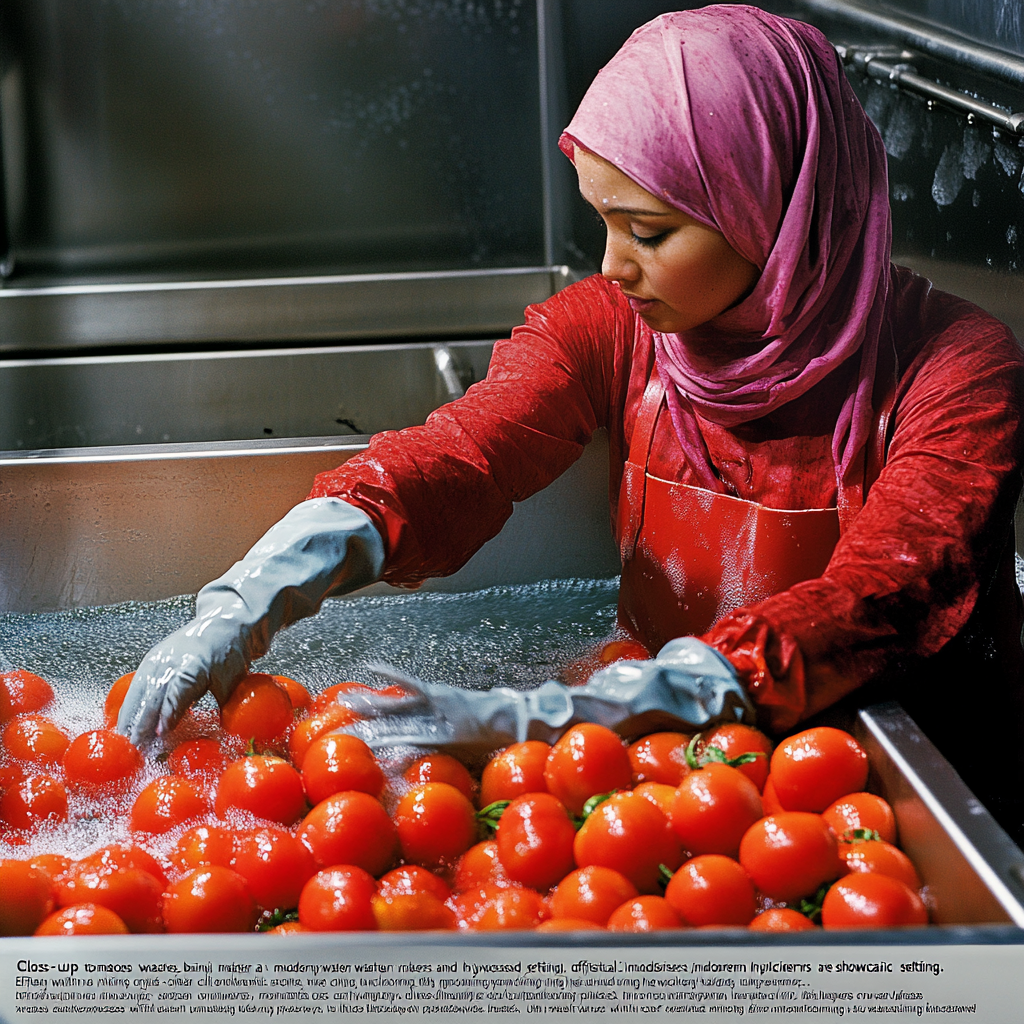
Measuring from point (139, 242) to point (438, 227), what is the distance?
1.02 ft

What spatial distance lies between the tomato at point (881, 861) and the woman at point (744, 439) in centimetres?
13

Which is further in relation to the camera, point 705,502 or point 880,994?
point 705,502

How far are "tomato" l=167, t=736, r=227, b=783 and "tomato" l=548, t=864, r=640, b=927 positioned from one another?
302mm

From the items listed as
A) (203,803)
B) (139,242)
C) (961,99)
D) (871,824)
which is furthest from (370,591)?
(961,99)

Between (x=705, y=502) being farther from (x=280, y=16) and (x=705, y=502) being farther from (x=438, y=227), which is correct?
(x=280, y=16)

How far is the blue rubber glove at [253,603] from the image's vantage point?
0.89 m

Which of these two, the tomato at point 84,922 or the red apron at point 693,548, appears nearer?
the tomato at point 84,922

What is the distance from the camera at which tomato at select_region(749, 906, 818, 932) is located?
2.20ft

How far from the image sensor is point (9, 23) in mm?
971

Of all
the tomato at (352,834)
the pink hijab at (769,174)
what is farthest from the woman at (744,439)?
the tomato at (352,834)

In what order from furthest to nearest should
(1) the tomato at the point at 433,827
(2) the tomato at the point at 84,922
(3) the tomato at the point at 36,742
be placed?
(3) the tomato at the point at 36,742 < (1) the tomato at the point at 433,827 < (2) the tomato at the point at 84,922

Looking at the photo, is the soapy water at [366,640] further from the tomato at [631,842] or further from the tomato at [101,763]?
the tomato at [631,842]

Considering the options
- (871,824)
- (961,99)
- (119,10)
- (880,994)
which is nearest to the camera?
(880,994)

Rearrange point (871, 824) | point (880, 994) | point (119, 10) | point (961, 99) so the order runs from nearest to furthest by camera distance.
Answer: point (880, 994)
point (871, 824)
point (961, 99)
point (119, 10)
